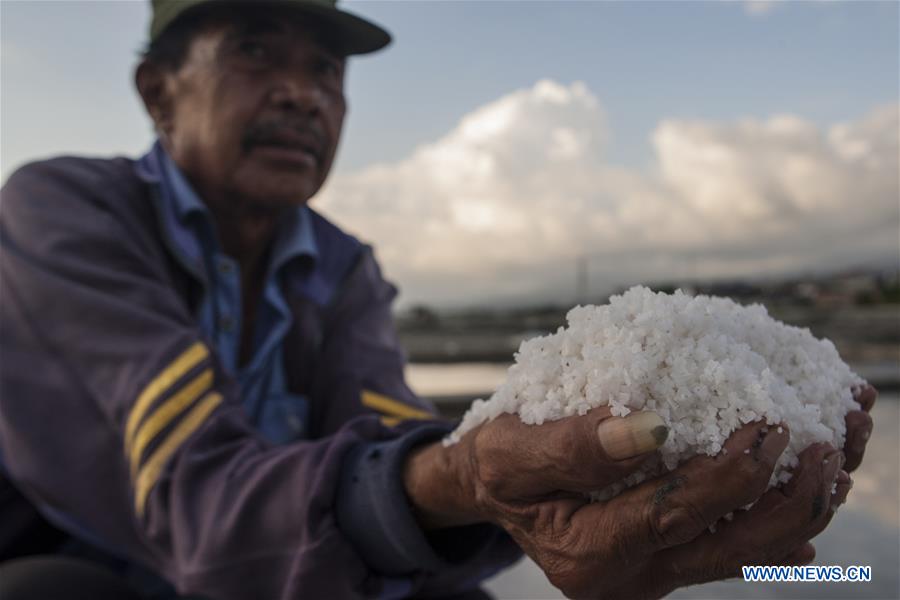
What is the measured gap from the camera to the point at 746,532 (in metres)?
0.76

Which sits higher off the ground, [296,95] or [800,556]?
[296,95]

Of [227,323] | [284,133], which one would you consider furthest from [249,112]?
[227,323]

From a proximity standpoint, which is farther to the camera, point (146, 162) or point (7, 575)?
point (146, 162)

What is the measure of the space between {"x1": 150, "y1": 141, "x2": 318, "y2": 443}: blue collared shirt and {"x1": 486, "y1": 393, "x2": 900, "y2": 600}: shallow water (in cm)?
87

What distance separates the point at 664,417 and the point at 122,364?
0.98 metres

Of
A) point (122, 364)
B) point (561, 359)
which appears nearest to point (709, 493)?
point (561, 359)

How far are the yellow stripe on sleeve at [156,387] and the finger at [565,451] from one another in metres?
0.64

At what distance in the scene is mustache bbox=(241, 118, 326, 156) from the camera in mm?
1605

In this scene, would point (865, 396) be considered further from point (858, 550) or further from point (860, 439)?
point (858, 550)

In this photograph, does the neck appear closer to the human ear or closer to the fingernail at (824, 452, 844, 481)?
the human ear

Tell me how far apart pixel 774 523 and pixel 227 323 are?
1.27 metres

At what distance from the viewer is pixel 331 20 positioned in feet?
5.69

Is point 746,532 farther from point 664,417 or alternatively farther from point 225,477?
point 225,477

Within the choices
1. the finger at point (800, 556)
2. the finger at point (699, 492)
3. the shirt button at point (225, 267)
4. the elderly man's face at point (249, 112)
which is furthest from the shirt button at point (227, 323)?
the finger at point (800, 556)
